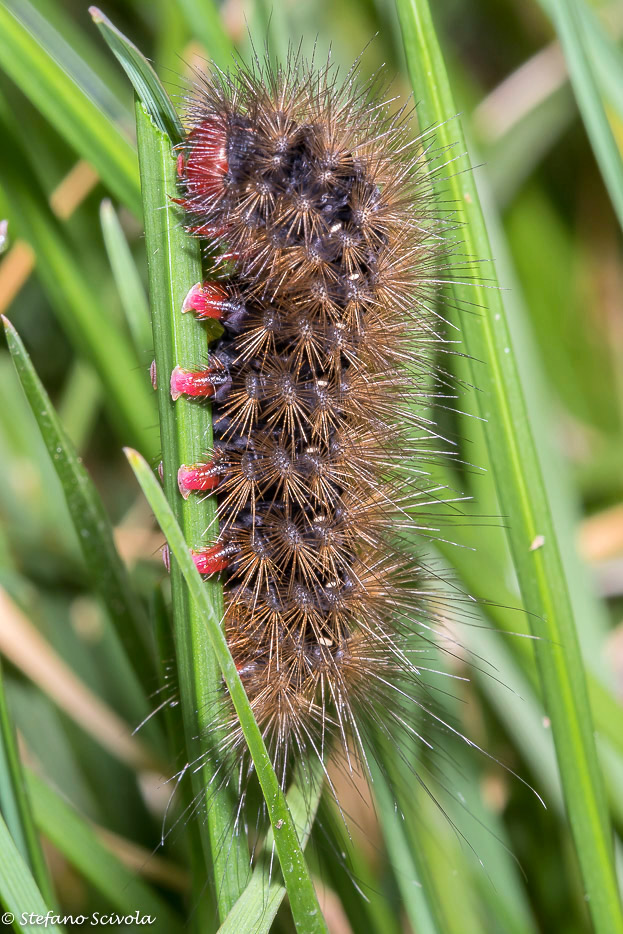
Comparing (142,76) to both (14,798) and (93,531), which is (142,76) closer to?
(93,531)

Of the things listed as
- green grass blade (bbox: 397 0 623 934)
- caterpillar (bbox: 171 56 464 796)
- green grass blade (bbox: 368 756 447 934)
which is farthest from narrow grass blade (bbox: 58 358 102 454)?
green grass blade (bbox: 368 756 447 934)

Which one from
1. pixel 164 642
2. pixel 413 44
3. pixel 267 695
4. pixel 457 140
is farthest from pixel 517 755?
pixel 413 44

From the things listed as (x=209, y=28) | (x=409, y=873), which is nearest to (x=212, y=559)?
(x=409, y=873)

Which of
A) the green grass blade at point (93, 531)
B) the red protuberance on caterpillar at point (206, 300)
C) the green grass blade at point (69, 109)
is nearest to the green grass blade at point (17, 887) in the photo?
the green grass blade at point (93, 531)

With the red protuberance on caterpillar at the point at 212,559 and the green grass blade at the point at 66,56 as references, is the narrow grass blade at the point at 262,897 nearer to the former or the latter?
the red protuberance on caterpillar at the point at 212,559

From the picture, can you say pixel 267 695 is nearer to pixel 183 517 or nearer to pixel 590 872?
pixel 183 517

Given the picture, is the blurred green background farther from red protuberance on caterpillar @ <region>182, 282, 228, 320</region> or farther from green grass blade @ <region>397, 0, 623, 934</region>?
red protuberance on caterpillar @ <region>182, 282, 228, 320</region>
